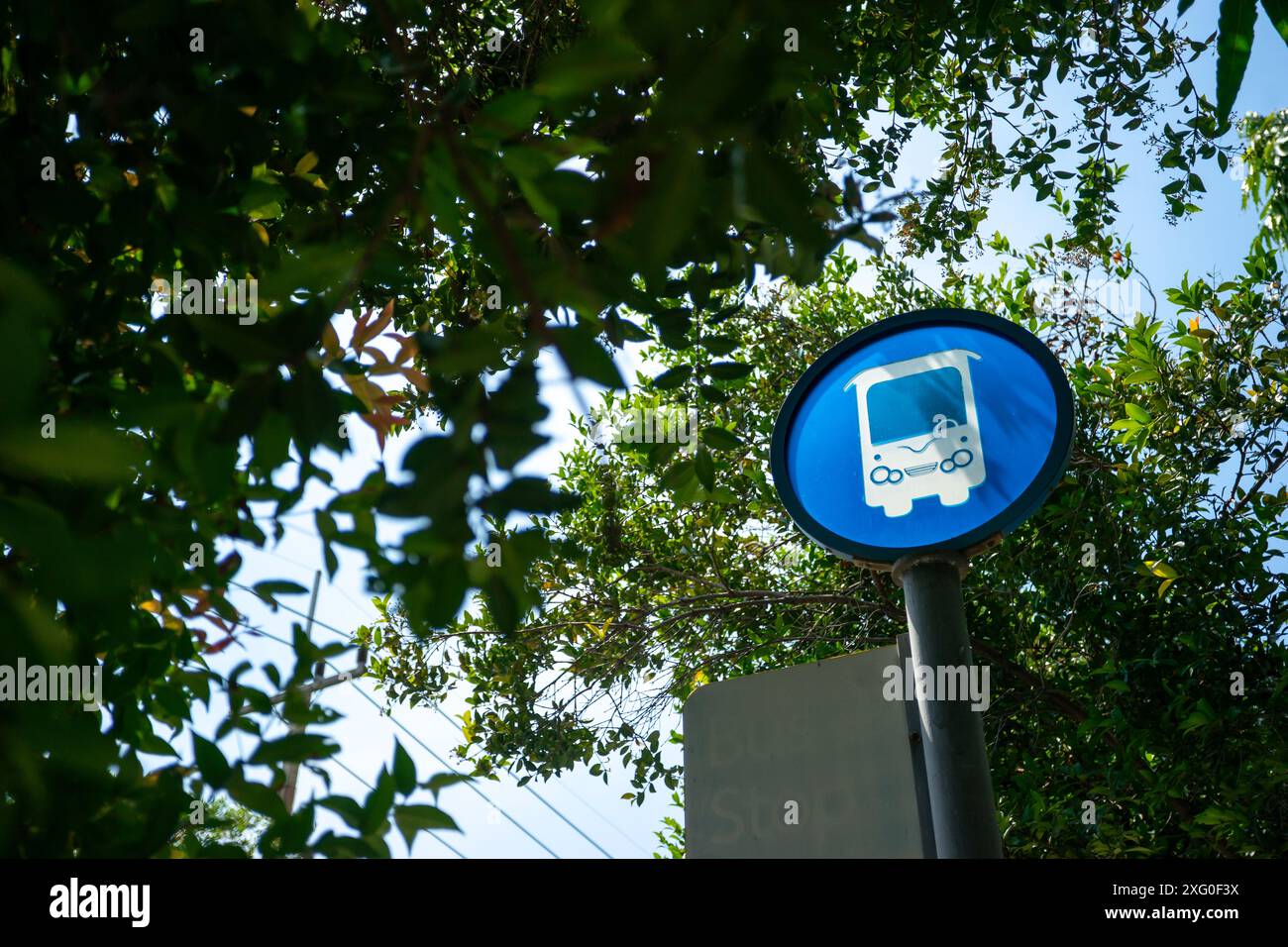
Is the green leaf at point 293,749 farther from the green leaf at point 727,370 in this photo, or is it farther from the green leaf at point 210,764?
the green leaf at point 727,370

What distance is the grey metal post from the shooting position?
7.21 feet

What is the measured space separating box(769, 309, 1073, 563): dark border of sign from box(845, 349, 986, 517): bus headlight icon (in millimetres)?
110

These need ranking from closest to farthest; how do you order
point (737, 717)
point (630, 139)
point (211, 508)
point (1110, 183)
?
point (630, 139) → point (211, 508) → point (737, 717) → point (1110, 183)

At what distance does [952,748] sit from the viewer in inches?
89.7

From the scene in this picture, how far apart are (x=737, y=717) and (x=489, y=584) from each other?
5.84 feet

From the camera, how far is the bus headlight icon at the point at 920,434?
2652 millimetres

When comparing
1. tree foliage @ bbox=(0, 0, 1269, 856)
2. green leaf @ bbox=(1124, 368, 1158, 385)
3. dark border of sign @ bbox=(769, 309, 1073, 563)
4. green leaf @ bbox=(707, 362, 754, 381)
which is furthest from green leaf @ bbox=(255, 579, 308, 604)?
green leaf @ bbox=(1124, 368, 1158, 385)

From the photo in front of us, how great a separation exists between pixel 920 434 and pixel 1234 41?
154 centimetres

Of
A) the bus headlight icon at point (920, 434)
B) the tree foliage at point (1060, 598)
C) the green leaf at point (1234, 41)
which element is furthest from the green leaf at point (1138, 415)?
the green leaf at point (1234, 41)

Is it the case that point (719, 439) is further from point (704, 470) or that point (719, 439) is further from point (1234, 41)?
point (1234, 41)

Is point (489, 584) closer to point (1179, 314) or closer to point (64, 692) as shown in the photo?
point (64, 692)

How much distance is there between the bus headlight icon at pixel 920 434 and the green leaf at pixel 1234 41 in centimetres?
148
